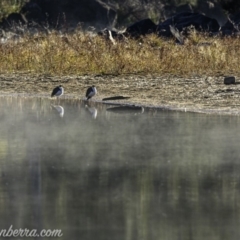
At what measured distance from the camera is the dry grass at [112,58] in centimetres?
1820

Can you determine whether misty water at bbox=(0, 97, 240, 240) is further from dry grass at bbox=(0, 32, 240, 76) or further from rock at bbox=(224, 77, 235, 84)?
dry grass at bbox=(0, 32, 240, 76)

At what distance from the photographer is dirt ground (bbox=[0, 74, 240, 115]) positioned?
524 inches

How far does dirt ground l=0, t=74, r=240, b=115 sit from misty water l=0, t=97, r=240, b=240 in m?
1.09

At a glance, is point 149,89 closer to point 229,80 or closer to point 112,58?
point 229,80

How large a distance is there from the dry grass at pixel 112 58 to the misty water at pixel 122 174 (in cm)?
591

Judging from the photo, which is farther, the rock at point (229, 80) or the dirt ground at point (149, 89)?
the rock at point (229, 80)

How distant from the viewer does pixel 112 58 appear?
1870 cm

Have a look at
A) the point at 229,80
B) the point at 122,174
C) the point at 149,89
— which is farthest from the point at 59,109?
the point at 122,174

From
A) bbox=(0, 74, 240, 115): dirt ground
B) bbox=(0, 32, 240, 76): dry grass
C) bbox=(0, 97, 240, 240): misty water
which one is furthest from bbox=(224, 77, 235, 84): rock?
bbox=(0, 97, 240, 240): misty water

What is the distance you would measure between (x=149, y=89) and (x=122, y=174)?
7344 millimetres

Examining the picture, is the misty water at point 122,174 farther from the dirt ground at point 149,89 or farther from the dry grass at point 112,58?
the dry grass at point 112,58

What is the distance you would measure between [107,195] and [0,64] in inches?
473

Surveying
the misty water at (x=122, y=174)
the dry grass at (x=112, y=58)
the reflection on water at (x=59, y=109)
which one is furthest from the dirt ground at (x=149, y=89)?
the misty water at (x=122, y=174)

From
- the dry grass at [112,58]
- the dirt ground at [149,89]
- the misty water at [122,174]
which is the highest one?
the dry grass at [112,58]
